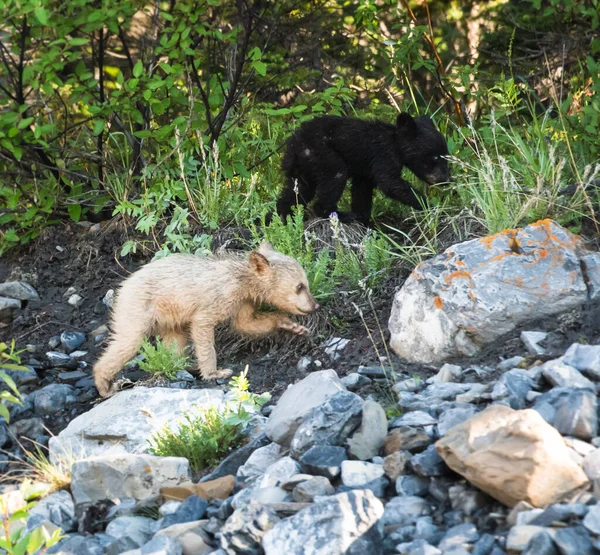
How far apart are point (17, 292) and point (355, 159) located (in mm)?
3334

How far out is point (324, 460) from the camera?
458 centimetres

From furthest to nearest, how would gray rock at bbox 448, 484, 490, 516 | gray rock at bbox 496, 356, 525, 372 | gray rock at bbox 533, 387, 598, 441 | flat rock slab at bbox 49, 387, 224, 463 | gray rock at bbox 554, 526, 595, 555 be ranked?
flat rock slab at bbox 49, 387, 224, 463, gray rock at bbox 496, 356, 525, 372, gray rock at bbox 533, 387, 598, 441, gray rock at bbox 448, 484, 490, 516, gray rock at bbox 554, 526, 595, 555

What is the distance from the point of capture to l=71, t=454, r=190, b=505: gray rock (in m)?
5.07

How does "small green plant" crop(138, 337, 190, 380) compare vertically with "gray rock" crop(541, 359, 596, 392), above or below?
below

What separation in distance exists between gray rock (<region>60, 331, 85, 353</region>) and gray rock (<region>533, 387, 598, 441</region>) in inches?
179

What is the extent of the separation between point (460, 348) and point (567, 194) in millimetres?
1681

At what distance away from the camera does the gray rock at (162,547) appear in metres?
4.11

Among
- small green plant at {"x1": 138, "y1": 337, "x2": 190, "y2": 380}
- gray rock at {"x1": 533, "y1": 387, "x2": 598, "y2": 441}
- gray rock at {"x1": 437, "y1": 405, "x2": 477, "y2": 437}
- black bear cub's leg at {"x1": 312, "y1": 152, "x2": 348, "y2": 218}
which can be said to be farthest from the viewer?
black bear cub's leg at {"x1": 312, "y1": 152, "x2": 348, "y2": 218}

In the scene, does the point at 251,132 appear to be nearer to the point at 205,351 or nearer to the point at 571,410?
the point at 205,351

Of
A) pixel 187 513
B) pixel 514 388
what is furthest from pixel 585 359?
pixel 187 513

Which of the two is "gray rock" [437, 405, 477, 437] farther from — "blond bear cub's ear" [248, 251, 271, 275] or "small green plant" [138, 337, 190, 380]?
"small green plant" [138, 337, 190, 380]

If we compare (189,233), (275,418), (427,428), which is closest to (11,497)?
(275,418)

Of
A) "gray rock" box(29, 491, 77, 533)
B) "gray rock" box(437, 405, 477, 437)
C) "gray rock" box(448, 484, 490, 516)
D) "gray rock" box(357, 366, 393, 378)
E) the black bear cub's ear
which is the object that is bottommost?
"gray rock" box(357, 366, 393, 378)

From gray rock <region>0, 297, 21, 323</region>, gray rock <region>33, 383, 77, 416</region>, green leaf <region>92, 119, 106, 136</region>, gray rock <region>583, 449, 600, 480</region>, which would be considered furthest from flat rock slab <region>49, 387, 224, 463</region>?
green leaf <region>92, 119, 106, 136</region>
